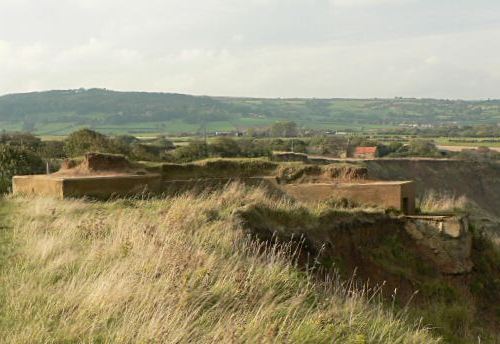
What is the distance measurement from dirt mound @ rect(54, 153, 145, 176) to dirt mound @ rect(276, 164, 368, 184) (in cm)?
457

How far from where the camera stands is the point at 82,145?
35.5 meters

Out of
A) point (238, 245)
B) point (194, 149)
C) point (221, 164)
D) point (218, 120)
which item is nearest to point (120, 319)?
point (238, 245)

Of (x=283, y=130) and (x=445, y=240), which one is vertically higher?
(x=445, y=240)

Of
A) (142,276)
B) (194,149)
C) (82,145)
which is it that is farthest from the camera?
(194,149)

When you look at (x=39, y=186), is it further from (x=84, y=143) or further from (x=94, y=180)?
(x=84, y=143)

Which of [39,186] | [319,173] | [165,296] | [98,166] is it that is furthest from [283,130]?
[165,296]

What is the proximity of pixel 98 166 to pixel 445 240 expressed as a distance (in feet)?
30.7

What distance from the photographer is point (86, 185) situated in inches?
595

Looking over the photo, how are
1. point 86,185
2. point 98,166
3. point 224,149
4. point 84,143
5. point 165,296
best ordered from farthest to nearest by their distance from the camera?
point 224,149, point 84,143, point 98,166, point 86,185, point 165,296

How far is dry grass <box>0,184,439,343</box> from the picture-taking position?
4625mm

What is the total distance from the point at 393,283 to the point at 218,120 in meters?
151

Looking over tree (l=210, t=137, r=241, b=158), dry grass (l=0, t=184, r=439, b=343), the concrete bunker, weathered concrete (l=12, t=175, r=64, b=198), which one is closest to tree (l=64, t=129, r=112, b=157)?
tree (l=210, t=137, r=241, b=158)

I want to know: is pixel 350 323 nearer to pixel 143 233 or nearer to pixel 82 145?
pixel 143 233

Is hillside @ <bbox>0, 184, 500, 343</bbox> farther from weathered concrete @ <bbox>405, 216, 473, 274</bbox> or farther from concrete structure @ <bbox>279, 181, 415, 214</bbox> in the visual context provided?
concrete structure @ <bbox>279, 181, 415, 214</bbox>
